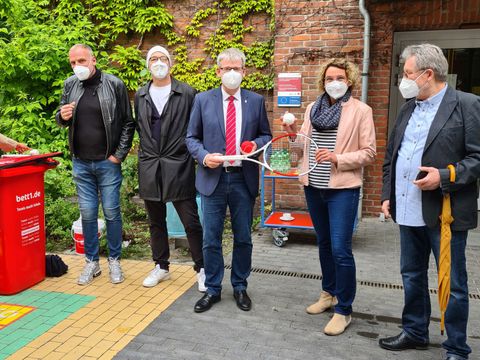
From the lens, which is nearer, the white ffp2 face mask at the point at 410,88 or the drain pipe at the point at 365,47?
the white ffp2 face mask at the point at 410,88

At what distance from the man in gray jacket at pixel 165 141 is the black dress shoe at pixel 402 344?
167cm

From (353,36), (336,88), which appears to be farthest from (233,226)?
(353,36)

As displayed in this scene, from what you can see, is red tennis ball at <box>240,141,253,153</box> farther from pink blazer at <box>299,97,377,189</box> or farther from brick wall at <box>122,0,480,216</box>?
brick wall at <box>122,0,480,216</box>

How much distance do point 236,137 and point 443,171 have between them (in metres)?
1.57

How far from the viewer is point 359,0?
6.11m

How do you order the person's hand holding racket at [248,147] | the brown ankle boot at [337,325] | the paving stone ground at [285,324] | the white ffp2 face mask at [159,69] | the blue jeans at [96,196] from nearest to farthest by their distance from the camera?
1. the paving stone ground at [285,324]
2. the brown ankle boot at [337,325]
3. the person's hand holding racket at [248,147]
4. the white ffp2 face mask at [159,69]
5. the blue jeans at [96,196]

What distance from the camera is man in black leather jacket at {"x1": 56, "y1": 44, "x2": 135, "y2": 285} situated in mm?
4113

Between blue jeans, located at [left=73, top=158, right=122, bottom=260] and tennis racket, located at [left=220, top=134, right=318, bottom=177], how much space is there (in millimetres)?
1390

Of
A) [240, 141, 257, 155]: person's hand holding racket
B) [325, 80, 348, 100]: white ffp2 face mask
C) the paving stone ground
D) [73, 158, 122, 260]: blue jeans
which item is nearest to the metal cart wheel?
the paving stone ground

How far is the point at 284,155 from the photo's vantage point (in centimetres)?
375

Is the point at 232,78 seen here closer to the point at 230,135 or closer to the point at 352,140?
the point at 230,135

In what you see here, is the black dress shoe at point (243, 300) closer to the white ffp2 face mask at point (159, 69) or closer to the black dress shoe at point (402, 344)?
the black dress shoe at point (402, 344)

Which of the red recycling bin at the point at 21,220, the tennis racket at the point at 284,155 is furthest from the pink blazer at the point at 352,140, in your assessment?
the red recycling bin at the point at 21,220

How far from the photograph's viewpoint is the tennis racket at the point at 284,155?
338cm
